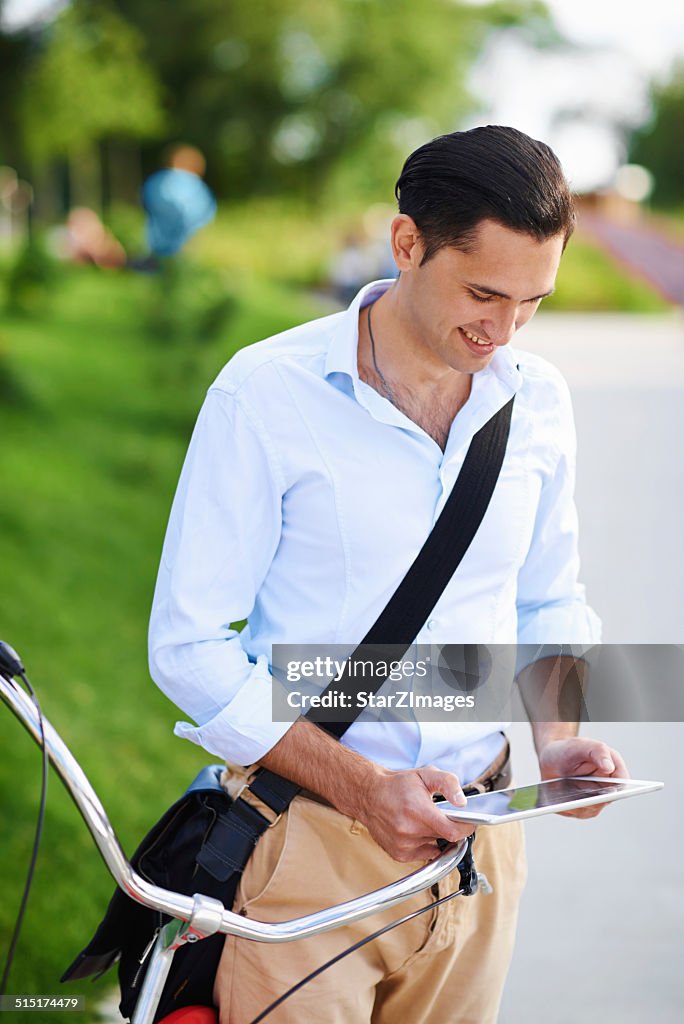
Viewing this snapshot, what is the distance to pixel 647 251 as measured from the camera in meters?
25.0

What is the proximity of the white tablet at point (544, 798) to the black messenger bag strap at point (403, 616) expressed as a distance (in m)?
0.22

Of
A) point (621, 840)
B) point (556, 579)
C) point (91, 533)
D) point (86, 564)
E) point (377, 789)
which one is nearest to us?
point (377, 789)

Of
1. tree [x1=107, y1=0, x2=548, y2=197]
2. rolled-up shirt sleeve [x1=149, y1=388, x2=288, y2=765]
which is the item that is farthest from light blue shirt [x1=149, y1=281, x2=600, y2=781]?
tree [x1=107, y1=0, x2=548, y2=197]

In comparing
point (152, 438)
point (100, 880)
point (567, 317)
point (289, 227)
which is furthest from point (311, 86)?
point (100, 880)

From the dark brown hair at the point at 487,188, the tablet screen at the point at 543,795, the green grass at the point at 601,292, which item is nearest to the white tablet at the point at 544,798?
the tablet screen at the point at 543,795

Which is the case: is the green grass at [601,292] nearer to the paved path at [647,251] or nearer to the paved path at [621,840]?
the paved path at [647,251]

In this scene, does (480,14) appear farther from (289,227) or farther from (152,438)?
(152,438)

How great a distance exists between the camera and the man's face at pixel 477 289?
1616mm

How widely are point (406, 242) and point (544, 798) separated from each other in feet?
2.43

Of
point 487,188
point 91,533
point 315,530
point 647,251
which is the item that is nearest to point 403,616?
point 315,530

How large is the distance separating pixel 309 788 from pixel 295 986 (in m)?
0.25

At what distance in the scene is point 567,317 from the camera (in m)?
18.2

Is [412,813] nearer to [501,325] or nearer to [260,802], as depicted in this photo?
[260,802]

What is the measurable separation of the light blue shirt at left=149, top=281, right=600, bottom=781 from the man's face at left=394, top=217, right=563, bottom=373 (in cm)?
10
